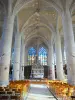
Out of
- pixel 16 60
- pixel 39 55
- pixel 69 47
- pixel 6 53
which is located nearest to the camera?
pixel 69 47

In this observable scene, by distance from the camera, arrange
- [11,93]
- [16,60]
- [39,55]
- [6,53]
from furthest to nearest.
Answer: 1. [39,55]
2. [16,60]
3. [6,53]
4. [11,93]

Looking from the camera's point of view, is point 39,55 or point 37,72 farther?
point 39,55

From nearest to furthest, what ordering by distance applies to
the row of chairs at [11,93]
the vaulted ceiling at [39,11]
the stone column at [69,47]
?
the row of chairs at [11,93], the stone column at [69,47], the vaulted ceiling at [39,11]

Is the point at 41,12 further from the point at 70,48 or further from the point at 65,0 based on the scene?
the point at 70,48

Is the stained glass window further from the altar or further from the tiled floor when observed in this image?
the tiled floor

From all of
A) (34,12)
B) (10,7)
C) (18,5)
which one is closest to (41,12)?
(34,12)

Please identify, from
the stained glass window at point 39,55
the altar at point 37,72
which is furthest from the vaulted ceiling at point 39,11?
the stained glass window at point 39,55

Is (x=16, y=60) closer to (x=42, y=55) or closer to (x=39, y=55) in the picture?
(x=39, y=55)

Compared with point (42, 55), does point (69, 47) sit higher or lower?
lower

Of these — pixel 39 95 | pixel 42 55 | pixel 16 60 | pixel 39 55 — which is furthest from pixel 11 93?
pixel 42 55

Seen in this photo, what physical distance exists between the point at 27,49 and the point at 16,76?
68.2 feet

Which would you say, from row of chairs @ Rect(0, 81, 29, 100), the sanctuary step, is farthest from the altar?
row of chairs @ Rect(0, 81, 29, 100)

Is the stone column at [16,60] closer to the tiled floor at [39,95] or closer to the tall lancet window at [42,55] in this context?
the tiled floor at [39,95]

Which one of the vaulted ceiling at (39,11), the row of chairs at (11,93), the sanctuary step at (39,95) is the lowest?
the sanctuary step at (39,95)
